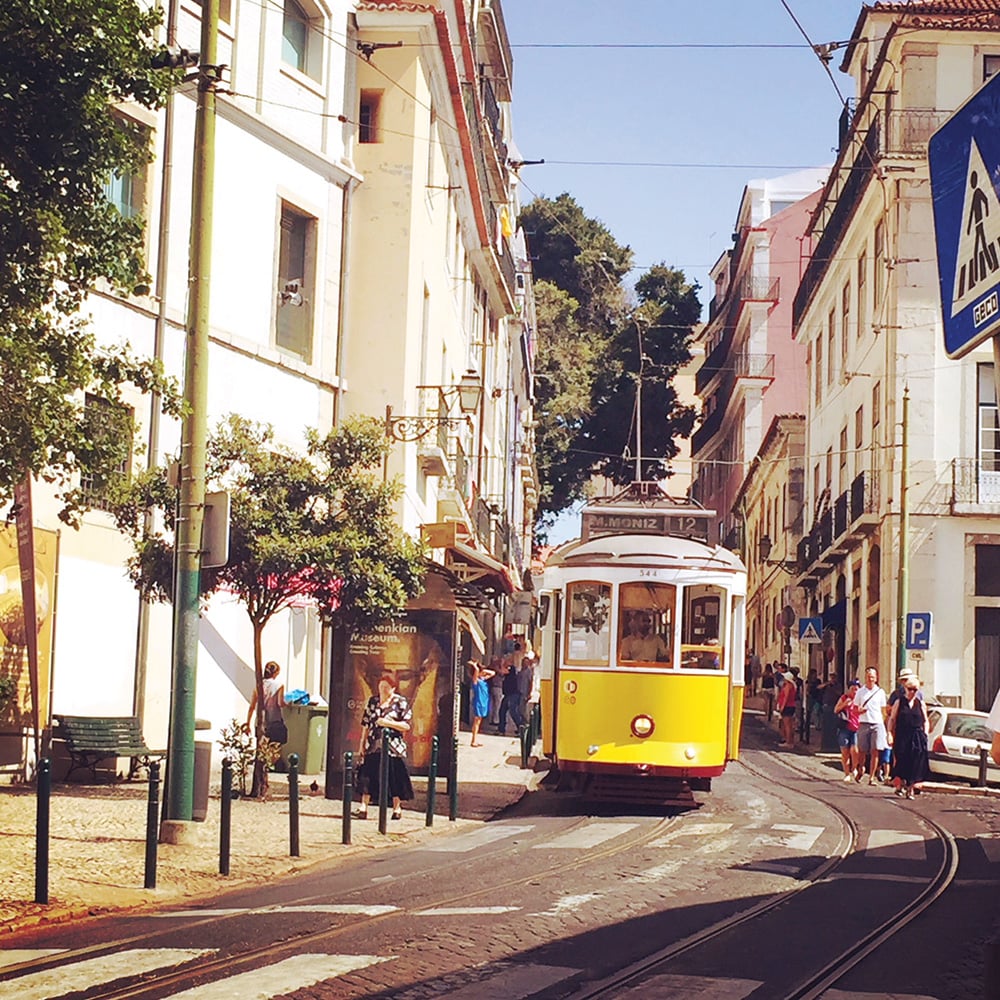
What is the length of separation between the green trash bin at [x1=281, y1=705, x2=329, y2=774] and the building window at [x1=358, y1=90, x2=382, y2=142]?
9721mm

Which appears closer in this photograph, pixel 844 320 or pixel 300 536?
pixel 300 536

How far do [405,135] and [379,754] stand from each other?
13500 mm

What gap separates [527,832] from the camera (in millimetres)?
17562

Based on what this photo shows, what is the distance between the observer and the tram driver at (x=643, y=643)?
64.7 ft

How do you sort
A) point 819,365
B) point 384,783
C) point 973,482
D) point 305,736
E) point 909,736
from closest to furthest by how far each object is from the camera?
point 384,783, point 909,736, point 305,736, point 973,482, point 819,365

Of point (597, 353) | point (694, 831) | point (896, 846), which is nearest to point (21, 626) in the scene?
point (694, 831)

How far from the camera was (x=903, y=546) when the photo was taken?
35938 mm

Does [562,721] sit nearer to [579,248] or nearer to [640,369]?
[640,369]

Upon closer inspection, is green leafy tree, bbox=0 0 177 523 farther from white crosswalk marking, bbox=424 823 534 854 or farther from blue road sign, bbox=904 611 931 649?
blue road sign, bbox=904 611 931 649

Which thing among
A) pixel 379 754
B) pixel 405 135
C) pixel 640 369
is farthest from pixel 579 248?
pixel 379 754

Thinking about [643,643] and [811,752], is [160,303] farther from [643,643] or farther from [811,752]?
[811,752]

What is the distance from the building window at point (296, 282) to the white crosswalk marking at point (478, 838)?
1023cm

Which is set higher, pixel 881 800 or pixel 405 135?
pixel 405 135

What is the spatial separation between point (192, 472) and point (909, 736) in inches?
470
